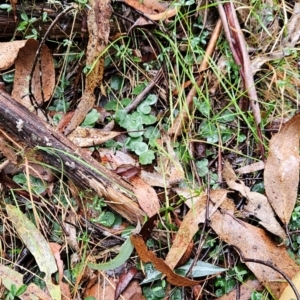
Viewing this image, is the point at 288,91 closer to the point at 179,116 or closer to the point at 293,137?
the point at 293,137

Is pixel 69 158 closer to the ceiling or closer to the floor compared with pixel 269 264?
closer to the ceiling

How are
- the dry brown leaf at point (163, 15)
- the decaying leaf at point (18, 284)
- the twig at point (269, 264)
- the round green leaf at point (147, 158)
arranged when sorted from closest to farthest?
1. the twig at point (269, 264)
2. the decaying leaf at point (18, 284)
3. the round green leaf at point (147, 158)
4. the dry brown leaf at point (163, 15)

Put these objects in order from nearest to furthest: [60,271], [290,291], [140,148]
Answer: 1. [290,291]
2. [60,271]
3. [140,148]

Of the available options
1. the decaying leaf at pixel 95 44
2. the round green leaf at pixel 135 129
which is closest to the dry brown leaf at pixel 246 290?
the round green leaf at pixel 135 129

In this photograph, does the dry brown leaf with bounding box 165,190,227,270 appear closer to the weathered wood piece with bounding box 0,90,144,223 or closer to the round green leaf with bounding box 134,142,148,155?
the weathered wood piece with bounding box 0,90,144,223

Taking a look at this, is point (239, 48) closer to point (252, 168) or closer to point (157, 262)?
point (252, 168)

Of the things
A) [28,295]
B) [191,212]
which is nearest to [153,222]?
[191,212]

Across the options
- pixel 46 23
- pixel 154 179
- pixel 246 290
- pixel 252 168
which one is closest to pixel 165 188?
pixel 154 179

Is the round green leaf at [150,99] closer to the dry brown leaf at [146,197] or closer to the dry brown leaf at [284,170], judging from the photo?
the dry brown leaf at [146,197]
